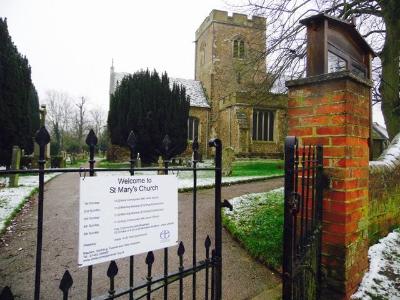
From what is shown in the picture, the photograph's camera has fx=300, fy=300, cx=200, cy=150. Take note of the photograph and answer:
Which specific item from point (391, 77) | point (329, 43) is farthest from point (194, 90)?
point (329, 43)

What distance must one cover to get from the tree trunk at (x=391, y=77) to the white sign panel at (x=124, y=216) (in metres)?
7.89

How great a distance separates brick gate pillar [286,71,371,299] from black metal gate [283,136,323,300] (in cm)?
11

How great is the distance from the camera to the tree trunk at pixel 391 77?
7.51 metres

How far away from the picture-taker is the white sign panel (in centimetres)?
147

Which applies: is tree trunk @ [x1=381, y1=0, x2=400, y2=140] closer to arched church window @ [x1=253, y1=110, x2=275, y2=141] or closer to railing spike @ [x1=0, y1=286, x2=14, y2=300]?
railing spike @ [x1=0, y1=286, x2=14, y2=300]

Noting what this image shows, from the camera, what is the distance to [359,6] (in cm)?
791

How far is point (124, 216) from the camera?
161 cm

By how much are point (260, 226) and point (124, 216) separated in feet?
11.1

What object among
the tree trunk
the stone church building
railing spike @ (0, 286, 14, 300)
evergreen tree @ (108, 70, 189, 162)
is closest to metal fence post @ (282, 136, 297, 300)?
railing spike @ (0, 286, 14, 300)

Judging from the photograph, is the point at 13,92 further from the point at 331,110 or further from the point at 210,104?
the point at 210,104

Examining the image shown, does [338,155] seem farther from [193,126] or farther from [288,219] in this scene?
[193,126]

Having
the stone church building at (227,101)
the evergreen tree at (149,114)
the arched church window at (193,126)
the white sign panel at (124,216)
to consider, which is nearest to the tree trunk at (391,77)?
the white sign panel at (124,216)

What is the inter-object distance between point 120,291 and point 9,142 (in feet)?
45.8

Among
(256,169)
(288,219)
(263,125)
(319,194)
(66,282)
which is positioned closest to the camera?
(66,282)
